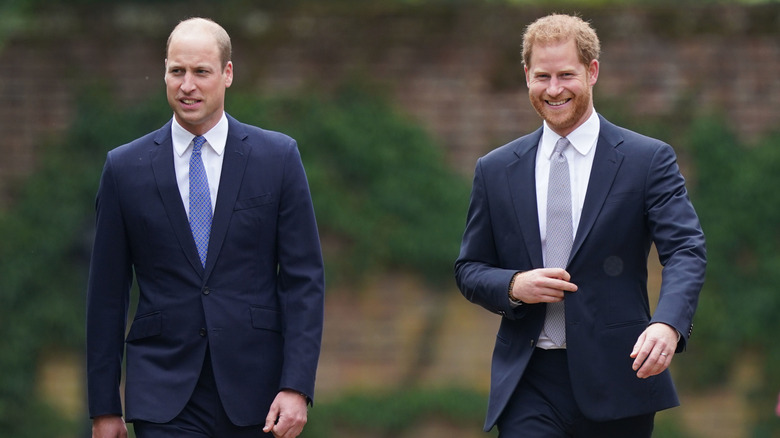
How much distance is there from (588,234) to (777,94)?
4920 mm

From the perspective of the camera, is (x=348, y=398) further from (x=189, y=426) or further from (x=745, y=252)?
(x=189, y=426)

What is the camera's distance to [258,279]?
4375mm

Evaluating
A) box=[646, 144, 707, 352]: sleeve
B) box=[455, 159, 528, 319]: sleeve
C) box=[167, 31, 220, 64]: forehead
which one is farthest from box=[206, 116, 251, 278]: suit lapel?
box=[646, 144, 707, 352]: sleeve

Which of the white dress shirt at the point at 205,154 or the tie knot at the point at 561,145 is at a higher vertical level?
the tie knot at the point at 561,145

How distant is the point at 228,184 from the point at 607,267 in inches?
54.3

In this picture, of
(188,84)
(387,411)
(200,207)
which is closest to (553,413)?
(200,207)

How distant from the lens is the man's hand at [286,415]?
420 centimetres

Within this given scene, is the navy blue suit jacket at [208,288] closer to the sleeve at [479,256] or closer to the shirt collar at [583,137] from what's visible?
the sleeve at [479,256]

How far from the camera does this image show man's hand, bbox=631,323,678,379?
3.82 metres

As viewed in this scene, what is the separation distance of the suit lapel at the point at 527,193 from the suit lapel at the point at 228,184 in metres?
0.99

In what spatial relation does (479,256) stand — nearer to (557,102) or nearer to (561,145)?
(561,145)

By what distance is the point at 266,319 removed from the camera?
4.36 m

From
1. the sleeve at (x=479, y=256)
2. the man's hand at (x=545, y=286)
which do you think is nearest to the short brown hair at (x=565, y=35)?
the sleeve at (x=479, y=256)


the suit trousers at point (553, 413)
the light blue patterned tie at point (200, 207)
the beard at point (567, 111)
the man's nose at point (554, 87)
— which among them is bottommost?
the suit trousers at point (553, 413)
